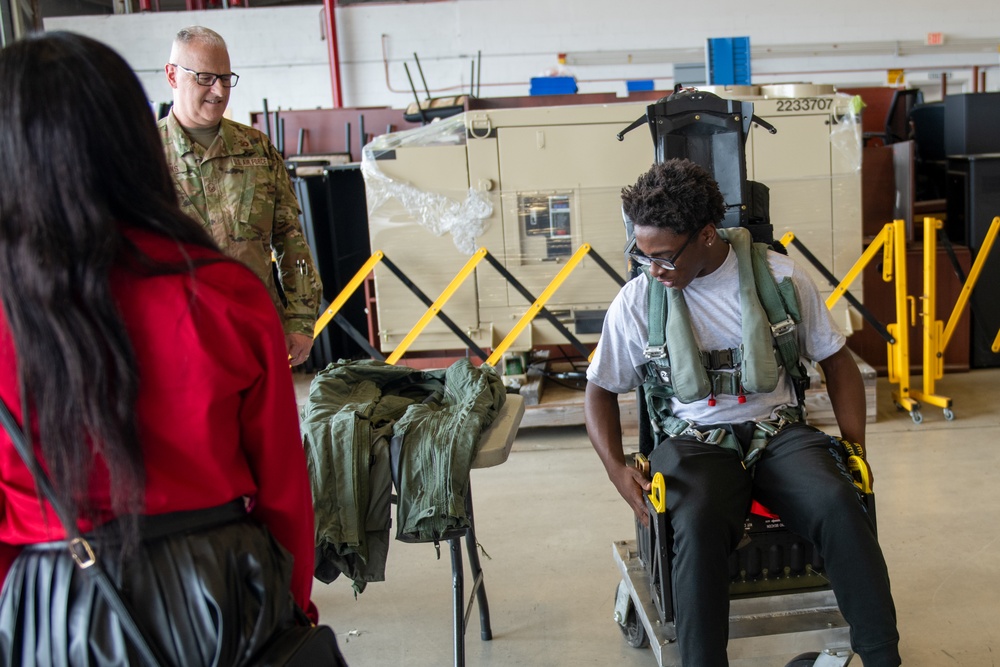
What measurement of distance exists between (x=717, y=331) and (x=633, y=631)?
39.5 inches

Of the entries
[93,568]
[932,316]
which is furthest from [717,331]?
[932,316]

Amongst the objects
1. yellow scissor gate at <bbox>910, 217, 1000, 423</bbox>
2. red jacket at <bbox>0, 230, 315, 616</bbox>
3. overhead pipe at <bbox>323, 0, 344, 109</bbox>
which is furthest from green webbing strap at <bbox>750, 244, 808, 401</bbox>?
overhead pipe at <bbox>323, 0, 344, 109</bbox>

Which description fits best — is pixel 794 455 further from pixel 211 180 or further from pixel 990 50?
pixel 990 50

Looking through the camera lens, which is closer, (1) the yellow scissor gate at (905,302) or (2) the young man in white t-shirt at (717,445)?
(2) the young man in white t-shirt at (717,445)

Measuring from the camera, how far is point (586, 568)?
3.34 metres

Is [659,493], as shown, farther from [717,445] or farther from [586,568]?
[586,568]

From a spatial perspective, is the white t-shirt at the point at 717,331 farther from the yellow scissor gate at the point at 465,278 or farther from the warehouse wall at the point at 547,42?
the warehouse wall at the point at 547,42

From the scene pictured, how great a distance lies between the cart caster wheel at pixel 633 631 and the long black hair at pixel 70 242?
1.91 metres

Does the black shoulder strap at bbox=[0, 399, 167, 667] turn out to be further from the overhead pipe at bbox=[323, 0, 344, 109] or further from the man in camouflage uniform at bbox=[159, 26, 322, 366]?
the overhead pipe at bbox=[323, 0, 344, 109]

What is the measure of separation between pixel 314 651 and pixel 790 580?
139 centimetres

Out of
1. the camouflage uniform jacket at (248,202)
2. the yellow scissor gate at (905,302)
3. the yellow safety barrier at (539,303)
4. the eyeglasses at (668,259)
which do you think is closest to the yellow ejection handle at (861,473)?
the eyeglasses at (668,259)

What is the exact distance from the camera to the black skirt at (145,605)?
3.90 feet

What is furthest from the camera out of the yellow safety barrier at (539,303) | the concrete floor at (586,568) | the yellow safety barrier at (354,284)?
the yellow safety barrier at (354,284)

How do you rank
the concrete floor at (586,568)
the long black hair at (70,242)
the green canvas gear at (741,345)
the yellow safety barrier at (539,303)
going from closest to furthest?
the long black hair at (70,242) → the green canvas gear at (741,345) → the concrete floor at (586,568) → the yellow safety barrier at (539,303)
